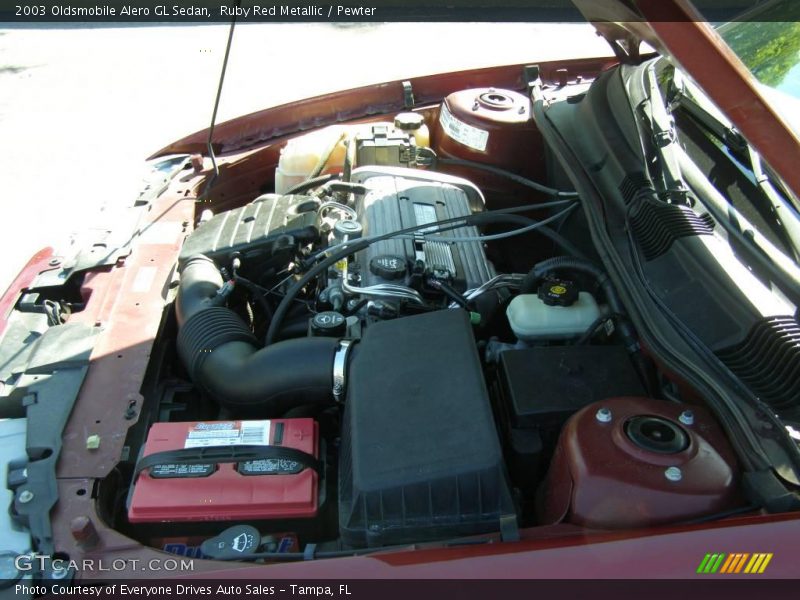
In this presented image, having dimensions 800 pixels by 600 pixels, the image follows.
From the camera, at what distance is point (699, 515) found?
128 centimetres

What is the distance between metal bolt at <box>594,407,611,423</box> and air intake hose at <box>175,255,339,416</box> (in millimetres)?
696

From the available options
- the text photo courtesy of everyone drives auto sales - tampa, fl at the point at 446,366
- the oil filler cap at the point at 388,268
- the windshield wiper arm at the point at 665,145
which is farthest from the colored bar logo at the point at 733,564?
the oil filler cap at the point at 388,268

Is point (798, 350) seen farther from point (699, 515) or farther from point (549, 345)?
point (549, 345)

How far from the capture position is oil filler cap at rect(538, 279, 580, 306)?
6.05 feet

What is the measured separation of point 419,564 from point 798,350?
926mm

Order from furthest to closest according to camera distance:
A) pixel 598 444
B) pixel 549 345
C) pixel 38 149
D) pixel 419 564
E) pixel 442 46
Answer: pixel 442 46 → pixel 38 149 → pixel 549 345 → pixel 598 444 → pixel 419 564

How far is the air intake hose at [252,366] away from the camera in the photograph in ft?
5.72

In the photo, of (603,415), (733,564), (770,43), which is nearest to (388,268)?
(603,415)

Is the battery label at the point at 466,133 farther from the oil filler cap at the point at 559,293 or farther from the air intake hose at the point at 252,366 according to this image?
the air intake hose at the point at 252,366

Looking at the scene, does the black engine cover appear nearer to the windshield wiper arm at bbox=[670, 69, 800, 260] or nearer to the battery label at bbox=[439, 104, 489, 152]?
the battery label at bbox=[439, 104, 489, 152]

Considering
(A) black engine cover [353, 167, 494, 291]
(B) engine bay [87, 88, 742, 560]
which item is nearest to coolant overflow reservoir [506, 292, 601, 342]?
(B) engine bay [87, 88, 742, 560]

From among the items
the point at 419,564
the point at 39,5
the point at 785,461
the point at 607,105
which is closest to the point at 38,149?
the point at 39,5

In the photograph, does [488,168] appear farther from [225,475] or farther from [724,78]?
[225,475]

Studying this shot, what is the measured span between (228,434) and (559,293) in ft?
3.24
